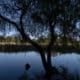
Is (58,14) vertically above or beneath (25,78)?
above

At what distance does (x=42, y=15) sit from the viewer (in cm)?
1546

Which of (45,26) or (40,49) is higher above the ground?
(45,26)

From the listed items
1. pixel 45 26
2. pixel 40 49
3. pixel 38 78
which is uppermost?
pixel 45 26

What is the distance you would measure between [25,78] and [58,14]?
3635mm

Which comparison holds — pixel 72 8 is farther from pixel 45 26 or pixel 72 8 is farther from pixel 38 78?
pixel 38 78

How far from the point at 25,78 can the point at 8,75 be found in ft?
4.91

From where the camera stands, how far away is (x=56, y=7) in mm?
14859

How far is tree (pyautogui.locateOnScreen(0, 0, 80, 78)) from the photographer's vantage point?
14.9m

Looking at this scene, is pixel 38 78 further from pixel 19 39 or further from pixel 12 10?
pixel 12 10

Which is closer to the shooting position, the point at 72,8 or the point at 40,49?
the point at 72,8

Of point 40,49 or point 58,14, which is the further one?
point 40,49

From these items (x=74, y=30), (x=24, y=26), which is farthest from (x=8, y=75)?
(x=74, y=30)

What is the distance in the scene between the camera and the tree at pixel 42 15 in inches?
587

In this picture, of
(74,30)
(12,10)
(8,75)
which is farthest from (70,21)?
(8,75)
